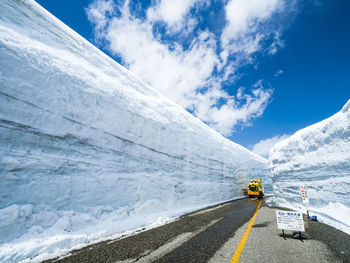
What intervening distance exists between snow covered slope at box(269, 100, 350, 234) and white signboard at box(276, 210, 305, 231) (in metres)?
2.37

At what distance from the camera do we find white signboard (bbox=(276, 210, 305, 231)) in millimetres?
4672

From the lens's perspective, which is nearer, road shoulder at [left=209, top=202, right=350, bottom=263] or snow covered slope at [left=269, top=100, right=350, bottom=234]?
road shoulder at [left=209, top=202, right=350, bottom=263]

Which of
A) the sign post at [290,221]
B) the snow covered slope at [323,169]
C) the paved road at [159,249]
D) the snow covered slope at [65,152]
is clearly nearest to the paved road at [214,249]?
the paved road at [159,249]

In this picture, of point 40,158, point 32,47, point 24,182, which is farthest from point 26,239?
point 32,47

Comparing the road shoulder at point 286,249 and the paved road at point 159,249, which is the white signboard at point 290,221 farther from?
the paved road at point 159,249

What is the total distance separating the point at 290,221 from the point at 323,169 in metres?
7.74

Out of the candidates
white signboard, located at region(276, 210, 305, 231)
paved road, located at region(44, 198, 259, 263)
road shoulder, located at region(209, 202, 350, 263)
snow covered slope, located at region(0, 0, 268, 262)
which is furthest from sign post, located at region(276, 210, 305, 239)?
snow covered slope, located at region(0, 0, 268, 262)

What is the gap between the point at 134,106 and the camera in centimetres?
1006

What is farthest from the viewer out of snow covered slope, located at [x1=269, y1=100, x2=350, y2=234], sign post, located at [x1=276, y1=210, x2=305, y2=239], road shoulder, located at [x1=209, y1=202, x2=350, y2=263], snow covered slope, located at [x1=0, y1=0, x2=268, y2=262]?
snow covered slope, located at [x1=269, y1=100, x2=350, y2=234]

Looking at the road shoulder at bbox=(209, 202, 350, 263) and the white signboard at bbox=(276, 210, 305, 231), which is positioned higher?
the white signboard at bbox=(276, 210, 305, 231)

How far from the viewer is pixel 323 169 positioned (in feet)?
33.0

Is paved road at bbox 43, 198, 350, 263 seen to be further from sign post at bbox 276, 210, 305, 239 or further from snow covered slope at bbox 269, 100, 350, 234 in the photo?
snow covered slope at bbox 269, 100, 350, 234

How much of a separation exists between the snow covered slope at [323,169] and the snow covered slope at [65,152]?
7.66 meters

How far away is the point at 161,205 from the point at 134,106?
585 centimetres
